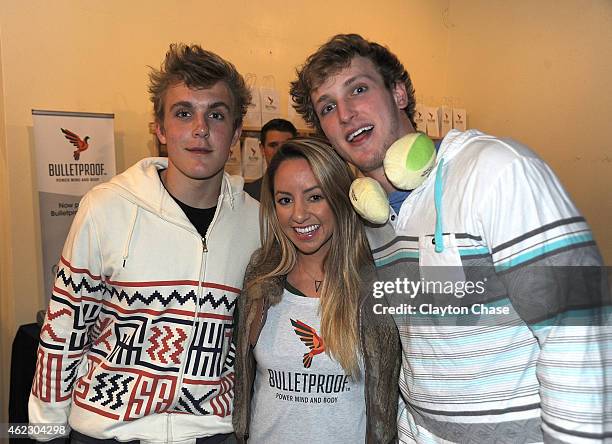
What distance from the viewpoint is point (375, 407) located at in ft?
6.10

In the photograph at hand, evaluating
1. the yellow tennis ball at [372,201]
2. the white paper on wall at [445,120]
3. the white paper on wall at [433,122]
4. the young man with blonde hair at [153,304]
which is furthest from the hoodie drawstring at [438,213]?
the white paper on wall at [445,120]

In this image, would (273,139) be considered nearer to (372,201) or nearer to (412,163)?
(372,201)

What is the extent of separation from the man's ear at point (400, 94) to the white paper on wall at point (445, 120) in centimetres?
471

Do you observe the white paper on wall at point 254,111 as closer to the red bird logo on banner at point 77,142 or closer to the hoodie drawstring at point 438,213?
the red bird logo on banner at point 77,142

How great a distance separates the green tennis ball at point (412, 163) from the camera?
139 cm

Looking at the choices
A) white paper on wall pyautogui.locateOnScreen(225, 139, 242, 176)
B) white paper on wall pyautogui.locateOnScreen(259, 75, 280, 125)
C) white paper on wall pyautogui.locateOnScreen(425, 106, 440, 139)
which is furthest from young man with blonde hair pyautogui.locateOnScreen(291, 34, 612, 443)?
white paper on wall pyautogui.locateOnScreen(425, 106, 440, 139)

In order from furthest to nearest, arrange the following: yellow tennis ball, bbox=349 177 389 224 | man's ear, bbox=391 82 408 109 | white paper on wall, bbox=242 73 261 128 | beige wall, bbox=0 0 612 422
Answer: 1. white paper on wall, bbox=242 73 261 128
2. beige wall, bbox=0 0 612 422
3. man's ear, bbox=391 82 408 109
4. yellow tennis ball, bbox=349 177 389 224

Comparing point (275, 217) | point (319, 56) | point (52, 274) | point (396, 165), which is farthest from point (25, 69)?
point (396, 165)

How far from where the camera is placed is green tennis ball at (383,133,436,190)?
1392mm

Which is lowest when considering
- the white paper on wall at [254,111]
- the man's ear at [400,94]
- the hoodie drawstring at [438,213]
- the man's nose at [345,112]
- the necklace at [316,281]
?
the necklace at [316,281]

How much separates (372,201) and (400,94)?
1.57 ft

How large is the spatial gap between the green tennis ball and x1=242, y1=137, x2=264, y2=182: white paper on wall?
3507 mm

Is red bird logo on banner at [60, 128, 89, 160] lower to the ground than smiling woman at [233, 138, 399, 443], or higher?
higher

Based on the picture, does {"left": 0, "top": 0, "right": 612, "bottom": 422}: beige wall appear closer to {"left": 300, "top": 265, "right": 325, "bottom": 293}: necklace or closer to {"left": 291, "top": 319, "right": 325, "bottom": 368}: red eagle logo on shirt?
{"left": 300, "top": 265, "right": 325, "bottom": 293}: necklace
